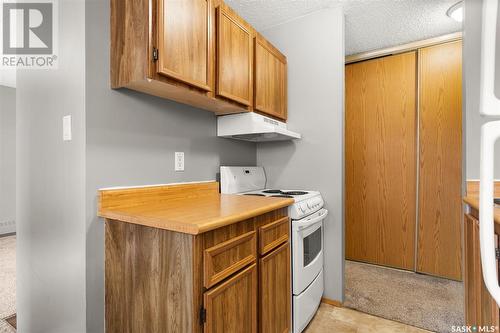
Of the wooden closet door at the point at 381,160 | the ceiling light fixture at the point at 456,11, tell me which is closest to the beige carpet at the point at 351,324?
the wooden closet door at the point at 381,160

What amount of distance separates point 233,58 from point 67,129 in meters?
1.07

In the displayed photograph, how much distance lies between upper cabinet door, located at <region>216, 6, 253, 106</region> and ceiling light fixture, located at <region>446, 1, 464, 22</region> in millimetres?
1709

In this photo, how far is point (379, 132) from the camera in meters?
2.90

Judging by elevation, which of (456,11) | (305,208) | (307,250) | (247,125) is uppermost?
(456,11)

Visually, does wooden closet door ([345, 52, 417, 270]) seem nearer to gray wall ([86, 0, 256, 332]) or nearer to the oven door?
the oven door

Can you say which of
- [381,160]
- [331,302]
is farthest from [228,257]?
[381,160]

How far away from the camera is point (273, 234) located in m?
1.48

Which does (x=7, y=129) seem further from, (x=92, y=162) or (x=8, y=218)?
(x=92, y=162)

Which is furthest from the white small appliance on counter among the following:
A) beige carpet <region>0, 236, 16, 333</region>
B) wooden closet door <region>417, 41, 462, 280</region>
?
beige carpet <region>0, 236, 16, 333</region>

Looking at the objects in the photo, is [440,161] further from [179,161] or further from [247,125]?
[179,161]

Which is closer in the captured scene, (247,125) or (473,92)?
(473,92)

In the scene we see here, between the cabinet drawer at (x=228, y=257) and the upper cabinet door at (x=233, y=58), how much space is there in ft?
3.01

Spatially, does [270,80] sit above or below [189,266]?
above

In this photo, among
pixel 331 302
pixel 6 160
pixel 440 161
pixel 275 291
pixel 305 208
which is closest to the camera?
pixel 275 291
